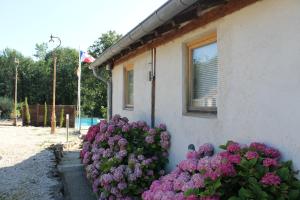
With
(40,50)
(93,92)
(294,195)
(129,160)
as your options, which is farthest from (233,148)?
(40,50)

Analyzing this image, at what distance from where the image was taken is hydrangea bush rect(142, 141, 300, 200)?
8.71 ft

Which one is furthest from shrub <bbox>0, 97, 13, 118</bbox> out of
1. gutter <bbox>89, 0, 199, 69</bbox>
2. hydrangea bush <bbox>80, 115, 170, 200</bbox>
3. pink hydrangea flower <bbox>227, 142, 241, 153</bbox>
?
pink hydrangea flower <bbox>227, 142, 241, 153</bbox>

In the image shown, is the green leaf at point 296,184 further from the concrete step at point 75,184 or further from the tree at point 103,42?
the tree at point 103,42

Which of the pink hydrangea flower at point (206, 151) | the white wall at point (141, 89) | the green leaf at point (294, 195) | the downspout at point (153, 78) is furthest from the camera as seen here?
the white wall at point (141, 89)

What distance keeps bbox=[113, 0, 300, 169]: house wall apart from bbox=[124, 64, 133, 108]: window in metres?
3.44

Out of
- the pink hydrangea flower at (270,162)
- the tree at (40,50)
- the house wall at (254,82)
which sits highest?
the tree at (40,50)

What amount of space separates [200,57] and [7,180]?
19.5 ft

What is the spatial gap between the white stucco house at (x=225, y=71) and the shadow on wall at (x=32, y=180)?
275 cm

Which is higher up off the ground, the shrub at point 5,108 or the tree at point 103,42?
the tree at point 103,42

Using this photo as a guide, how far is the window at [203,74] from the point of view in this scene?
169 inches

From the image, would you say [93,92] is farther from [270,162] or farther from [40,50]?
[270,162]

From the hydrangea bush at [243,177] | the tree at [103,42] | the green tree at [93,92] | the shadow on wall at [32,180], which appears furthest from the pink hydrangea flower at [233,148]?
the green tree at [93,92]

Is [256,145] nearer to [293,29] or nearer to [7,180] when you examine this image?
[293,29]

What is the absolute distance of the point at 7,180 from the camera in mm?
8648
